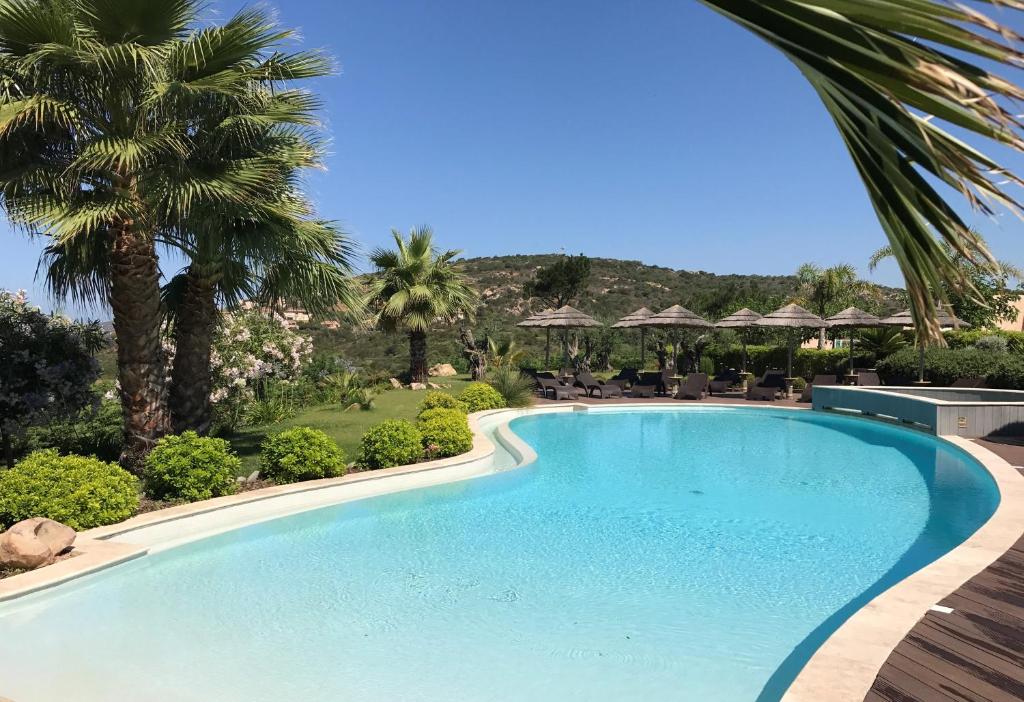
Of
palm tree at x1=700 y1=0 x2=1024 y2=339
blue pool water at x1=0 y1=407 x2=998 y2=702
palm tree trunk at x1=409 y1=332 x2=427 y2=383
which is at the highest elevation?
palm tree at x1=700 y1=0 x2=1024 y2=339

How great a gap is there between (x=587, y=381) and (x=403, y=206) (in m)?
7.91

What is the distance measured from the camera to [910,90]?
2.71ft

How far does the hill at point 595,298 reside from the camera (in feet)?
107

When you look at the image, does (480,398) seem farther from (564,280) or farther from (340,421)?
(564,280)

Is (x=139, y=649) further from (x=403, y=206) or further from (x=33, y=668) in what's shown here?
(x=403, y=206)

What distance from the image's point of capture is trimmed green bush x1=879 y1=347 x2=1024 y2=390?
15797 mm

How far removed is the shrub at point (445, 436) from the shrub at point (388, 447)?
23.7 inches

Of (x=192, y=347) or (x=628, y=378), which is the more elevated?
(x=192, y=347)

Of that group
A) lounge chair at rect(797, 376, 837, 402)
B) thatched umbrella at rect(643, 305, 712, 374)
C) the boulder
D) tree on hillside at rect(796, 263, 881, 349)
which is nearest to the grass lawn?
the boulder

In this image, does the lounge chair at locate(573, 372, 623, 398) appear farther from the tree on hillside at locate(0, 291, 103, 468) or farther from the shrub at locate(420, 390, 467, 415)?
the tree on hillside at locate(0, 291, 103, 468)

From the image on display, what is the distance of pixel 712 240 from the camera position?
26531mm

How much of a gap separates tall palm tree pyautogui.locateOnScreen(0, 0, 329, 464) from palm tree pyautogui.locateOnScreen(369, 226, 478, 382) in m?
11.7

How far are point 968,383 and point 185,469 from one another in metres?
18.7

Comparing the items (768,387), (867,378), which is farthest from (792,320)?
(867,378)
